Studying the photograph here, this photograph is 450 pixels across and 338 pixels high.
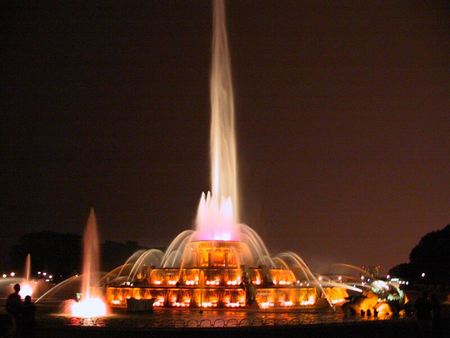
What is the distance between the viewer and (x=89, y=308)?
28.6m

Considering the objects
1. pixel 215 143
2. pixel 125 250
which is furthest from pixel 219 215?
pixel 125 250

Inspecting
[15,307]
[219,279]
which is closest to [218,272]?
[219,279]

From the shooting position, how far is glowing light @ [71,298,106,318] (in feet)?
85.2

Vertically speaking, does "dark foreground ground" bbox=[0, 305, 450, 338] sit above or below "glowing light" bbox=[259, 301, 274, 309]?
below

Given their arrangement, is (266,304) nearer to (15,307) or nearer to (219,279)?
(219,279)

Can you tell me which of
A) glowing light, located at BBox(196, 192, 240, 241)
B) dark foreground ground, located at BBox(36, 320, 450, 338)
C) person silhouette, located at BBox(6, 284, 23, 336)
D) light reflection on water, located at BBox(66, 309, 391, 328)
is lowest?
dark foreground ground, located at BBox(36, 320, 450, 338)

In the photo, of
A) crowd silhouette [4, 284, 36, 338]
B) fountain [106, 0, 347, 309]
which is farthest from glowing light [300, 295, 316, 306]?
crowd silhouette [4, 284, 36, 338]

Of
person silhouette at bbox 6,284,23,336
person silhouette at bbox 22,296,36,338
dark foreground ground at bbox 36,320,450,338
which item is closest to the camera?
person silhouette at bbox 22,296,36,338

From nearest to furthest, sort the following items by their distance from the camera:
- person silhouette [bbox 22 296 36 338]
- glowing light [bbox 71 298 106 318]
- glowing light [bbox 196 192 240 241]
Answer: person silhouette [bbox 22 296 36 338], glowing light [bbox 71 298 106 318], glowing light [bbox 196 192 240 241]

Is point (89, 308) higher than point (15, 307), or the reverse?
point (89, 308)

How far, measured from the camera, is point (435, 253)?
87312 millimetres

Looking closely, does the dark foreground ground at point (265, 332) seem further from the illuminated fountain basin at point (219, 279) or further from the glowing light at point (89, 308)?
the illuminated fountain basin at point (219, 279)

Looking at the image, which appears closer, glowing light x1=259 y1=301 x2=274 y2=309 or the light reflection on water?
the light reflection on water

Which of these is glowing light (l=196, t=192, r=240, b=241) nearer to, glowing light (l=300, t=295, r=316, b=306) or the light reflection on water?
glowing light (l=300, t=295, r=316, b=306)
